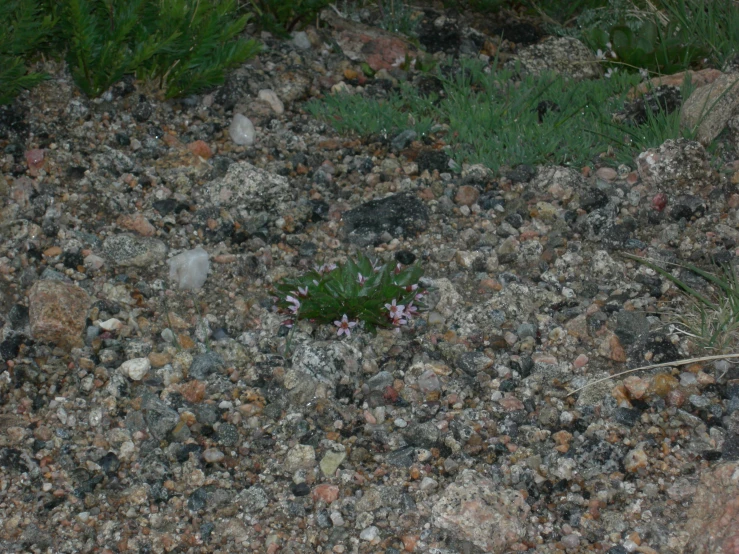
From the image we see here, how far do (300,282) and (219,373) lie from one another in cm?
49

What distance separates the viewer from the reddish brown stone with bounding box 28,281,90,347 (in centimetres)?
335

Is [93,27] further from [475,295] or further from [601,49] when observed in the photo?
[601,49]

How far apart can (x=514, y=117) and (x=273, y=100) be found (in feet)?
4.18

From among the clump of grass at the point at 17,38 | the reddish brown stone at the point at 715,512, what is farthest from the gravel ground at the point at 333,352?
the clump of grass at the point at 17,38

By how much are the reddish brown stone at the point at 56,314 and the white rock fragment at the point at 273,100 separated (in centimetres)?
162

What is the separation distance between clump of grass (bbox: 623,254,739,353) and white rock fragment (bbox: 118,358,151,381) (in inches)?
81.1

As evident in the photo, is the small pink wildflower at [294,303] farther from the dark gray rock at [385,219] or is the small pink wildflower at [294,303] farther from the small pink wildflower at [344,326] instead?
the dark gray rock at [385,219]

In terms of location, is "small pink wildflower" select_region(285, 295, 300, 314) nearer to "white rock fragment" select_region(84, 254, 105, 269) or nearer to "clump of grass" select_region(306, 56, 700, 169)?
"white rock fragment" select_region(84, 254, 105, 269)

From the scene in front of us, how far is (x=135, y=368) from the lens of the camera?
3.29 m

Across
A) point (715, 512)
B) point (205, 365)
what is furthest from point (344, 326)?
point (715, 512)

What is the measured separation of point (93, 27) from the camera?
3957mm

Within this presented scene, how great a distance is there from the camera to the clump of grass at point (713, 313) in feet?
10.6

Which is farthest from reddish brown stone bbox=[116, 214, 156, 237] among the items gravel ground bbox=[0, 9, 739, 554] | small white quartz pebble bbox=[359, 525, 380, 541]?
small white quartz pebble bbox=[359, 525, 380, 541]

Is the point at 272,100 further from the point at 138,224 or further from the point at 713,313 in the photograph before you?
the point at 713,313
